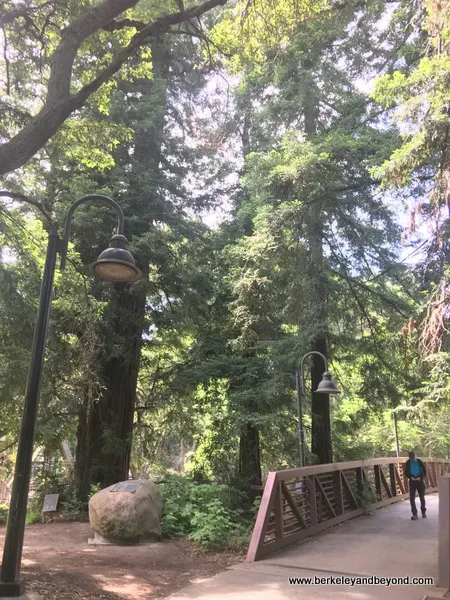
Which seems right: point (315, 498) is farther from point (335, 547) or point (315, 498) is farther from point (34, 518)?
point (34, 518)

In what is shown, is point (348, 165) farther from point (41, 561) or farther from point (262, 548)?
point (41, 561)

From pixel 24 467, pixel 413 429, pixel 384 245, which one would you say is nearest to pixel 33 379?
pixel 24 467

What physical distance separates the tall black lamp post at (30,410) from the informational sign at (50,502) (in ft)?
24.6

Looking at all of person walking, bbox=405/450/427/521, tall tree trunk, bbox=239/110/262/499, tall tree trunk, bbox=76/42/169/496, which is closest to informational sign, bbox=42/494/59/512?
tall tree trunk, bbox=76/42/169/496

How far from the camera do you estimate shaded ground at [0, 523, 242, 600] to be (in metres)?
5.36

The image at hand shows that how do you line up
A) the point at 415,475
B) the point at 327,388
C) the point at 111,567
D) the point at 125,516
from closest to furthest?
the point at 111,567 < the point at 125,516 < the point at 327,388 < the point at 415,475

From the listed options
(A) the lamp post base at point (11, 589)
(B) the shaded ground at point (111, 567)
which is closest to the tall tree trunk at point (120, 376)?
(B) the shaded ground at point (111, 567)

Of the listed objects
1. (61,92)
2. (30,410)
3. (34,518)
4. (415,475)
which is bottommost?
(34,518)

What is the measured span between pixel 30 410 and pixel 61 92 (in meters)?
4.12

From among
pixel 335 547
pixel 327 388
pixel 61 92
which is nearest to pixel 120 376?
pixel 327 388

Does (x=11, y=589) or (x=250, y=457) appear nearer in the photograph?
(x=11, y=589)

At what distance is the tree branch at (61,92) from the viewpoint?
604cm

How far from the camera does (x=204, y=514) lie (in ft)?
29.5

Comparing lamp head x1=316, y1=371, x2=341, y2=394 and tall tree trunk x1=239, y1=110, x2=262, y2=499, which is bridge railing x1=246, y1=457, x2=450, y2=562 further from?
tall tree trunk x1=239, y1=110, x2=262, y2=499
